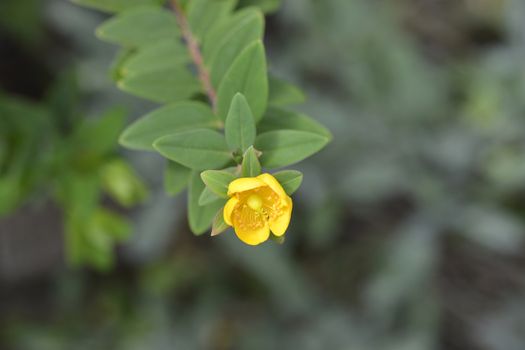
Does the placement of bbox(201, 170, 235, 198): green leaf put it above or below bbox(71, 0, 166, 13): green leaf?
below

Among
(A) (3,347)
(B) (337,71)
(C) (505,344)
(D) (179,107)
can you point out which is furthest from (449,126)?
(A) (3,347)

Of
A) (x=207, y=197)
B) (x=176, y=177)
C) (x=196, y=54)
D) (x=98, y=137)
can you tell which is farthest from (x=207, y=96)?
(x=98, y=137)

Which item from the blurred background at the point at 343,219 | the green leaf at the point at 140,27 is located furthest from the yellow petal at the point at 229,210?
the blurred background at the point at 343,219

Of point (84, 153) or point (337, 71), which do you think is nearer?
point (84, 153)

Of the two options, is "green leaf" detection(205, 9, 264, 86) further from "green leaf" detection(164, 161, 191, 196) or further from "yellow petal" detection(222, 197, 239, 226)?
"yellow petal" detection(222, 197, 239, 226)

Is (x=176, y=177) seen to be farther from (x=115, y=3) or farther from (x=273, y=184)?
(x=115, y=3)

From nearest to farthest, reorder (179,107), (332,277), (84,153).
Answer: (179,107)
(84,153)
(332,277)

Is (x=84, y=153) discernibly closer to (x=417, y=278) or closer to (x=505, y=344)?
(x=417, y=278)

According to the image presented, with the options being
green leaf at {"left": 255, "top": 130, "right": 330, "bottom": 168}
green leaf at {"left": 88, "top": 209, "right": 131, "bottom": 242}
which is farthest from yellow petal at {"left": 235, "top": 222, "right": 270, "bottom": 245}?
green leaf at {"left": 88, "top": 209, "right": 131, "bottom": 242}
